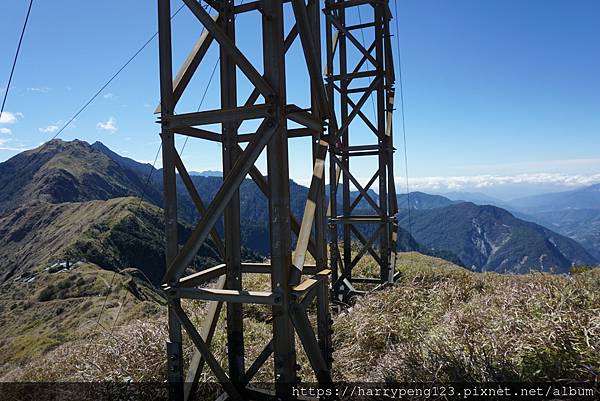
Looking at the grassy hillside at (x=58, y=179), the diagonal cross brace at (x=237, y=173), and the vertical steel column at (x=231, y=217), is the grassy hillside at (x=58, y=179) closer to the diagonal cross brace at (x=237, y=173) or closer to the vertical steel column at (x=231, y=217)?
the vertical steel column at (x=231, y=217)

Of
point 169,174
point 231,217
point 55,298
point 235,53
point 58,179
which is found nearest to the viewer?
point 235,53

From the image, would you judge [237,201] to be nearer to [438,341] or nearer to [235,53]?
[235,53]

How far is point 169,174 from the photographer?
178 inches

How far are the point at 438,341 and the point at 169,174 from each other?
432 cm

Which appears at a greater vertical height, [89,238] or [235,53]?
[235,53]

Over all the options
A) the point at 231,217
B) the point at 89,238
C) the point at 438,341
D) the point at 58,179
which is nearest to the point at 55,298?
the point at 89,238

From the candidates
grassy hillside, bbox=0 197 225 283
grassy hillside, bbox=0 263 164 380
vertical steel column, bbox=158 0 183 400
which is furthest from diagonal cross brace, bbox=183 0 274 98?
grassy hillside, bbox=0 197 225 283

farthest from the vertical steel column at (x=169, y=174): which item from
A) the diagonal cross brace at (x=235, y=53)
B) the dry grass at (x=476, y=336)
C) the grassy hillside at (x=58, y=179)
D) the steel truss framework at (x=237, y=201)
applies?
the grassy hillside at (x=58, y=179)

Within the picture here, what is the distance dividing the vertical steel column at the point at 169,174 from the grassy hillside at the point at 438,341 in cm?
117

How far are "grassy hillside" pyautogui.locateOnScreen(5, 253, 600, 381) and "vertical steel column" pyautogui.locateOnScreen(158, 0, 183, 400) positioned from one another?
1.17 metres

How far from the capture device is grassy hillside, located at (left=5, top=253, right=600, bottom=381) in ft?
15.2

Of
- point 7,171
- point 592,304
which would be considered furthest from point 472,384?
point 7,171

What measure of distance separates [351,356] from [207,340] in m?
2.60

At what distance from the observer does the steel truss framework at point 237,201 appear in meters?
4.03
